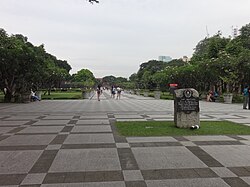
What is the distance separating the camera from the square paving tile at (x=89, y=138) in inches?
307

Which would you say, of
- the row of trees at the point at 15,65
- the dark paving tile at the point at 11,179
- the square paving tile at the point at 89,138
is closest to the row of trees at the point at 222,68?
the row of trees at the point at 15,65

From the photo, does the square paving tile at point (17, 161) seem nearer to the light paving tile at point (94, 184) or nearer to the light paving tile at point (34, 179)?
the light paving tile at point (34, 179)

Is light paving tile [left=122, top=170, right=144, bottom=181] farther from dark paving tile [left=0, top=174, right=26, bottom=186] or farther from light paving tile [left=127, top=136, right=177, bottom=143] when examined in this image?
light paving tile [left=127, top=136, right=177, bottom=143]

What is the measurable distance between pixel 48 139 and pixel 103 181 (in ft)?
12.8

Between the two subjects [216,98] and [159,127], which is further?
[216,98]

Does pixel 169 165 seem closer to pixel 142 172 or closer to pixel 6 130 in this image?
pixel 142 172

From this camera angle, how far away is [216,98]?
30.7 meters

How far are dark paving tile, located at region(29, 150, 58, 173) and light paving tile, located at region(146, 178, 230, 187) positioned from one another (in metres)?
2.08

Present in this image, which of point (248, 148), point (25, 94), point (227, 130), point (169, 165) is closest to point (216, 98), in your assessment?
point (25, 94)

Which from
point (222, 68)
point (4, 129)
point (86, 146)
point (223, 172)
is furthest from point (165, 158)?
point (222, 68)

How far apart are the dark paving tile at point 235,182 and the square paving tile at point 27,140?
4805 millimetres

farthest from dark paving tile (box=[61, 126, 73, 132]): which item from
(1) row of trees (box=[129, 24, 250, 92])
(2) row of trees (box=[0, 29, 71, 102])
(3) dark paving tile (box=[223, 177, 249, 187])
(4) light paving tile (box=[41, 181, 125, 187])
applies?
(1) row of trees (box=[129, 24, 250, 92])

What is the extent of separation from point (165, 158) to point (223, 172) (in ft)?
4.30

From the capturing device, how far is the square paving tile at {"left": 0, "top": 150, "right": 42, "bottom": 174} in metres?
5.25
